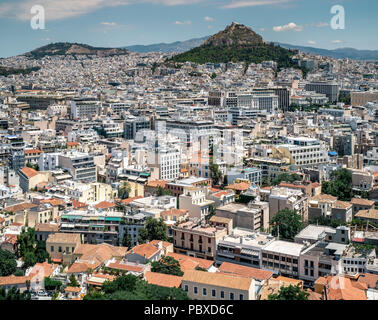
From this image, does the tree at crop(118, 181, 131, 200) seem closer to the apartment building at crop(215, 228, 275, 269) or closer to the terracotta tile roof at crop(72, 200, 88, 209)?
the terracotta tile roof at crop(72, 200, 88, 209)

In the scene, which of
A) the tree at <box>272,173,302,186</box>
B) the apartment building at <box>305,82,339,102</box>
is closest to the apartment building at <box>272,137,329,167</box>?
the tree at <box>272,173,302,186</box>

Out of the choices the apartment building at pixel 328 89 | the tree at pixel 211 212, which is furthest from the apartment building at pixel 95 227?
the apartment building at pixel 328 89

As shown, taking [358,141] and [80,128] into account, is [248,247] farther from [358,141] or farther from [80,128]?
[80,128]

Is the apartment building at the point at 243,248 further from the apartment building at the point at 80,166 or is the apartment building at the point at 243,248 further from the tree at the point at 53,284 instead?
the apartment building at the point at 80,166

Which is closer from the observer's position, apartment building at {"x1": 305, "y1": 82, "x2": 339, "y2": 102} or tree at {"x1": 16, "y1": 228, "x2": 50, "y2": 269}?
tree at {"x1": 16, "y1": 228, "x2": 50, "y2": 269}

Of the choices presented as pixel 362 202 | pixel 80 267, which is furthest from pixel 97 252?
pixel 362 202
